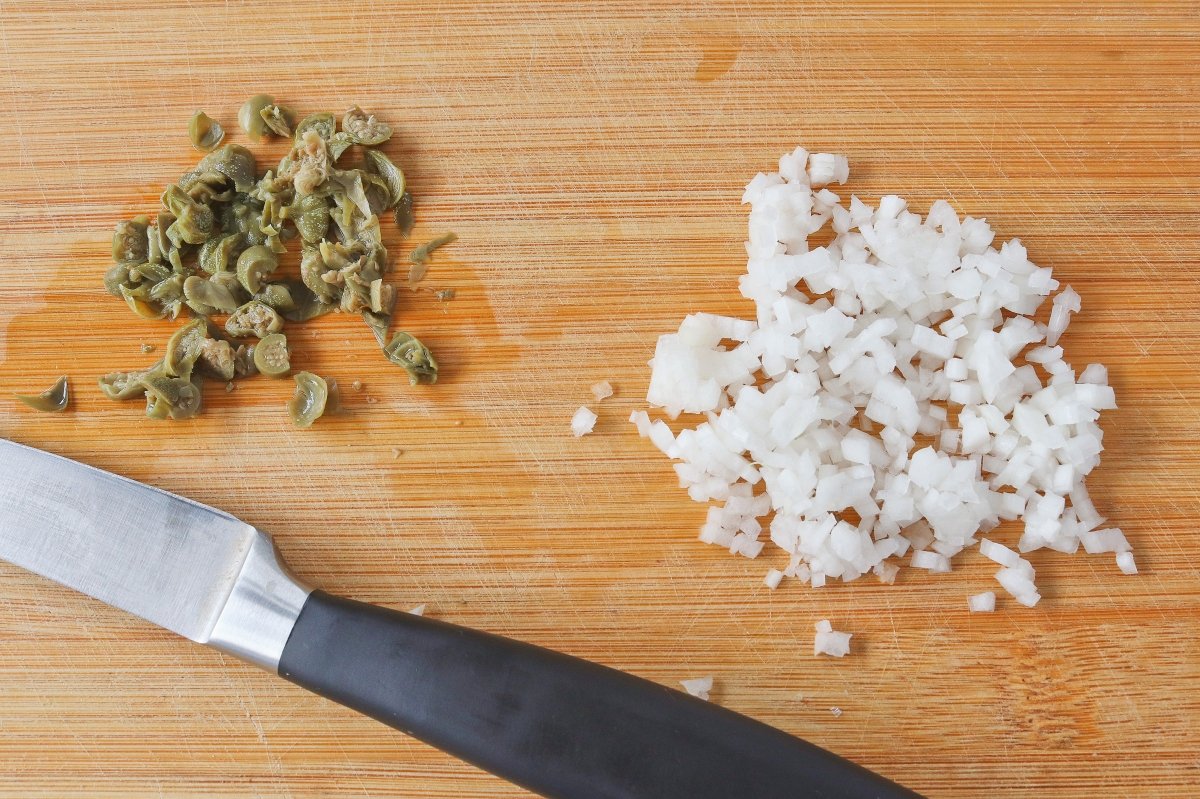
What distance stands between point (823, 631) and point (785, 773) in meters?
0.44

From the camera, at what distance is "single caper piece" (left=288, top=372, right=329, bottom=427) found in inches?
73.8

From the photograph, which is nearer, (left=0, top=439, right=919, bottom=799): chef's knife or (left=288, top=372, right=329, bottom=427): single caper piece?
(left=0, top=439, right=919, bottom=799): chef's knife

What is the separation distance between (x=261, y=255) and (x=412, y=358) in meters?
0.39

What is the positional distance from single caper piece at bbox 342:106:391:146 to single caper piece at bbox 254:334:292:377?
465mm

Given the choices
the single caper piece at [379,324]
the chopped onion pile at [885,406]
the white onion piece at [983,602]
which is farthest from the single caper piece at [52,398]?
the white onion piece at [983,602]

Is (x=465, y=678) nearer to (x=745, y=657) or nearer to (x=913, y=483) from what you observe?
(x=745, y=657)

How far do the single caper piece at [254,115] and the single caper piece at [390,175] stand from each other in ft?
0.83

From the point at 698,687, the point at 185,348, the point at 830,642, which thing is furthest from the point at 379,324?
the point at 830,642

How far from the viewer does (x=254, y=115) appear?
2.00m

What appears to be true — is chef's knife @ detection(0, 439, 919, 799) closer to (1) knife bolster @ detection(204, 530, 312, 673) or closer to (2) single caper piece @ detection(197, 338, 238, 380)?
(1) knife bolster @ detection(204, 530, 312, 673)

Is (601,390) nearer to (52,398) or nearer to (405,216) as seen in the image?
(405,216)

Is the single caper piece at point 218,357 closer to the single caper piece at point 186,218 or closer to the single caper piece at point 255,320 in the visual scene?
the single caper piece at point 255,320

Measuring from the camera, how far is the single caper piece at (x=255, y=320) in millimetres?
1907

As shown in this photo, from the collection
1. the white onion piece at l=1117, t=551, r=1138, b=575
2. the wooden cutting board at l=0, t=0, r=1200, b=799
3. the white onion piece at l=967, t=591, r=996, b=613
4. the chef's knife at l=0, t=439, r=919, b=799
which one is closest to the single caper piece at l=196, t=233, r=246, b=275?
the wooden cutting board at l=0, t=0, r=1200, b=799
